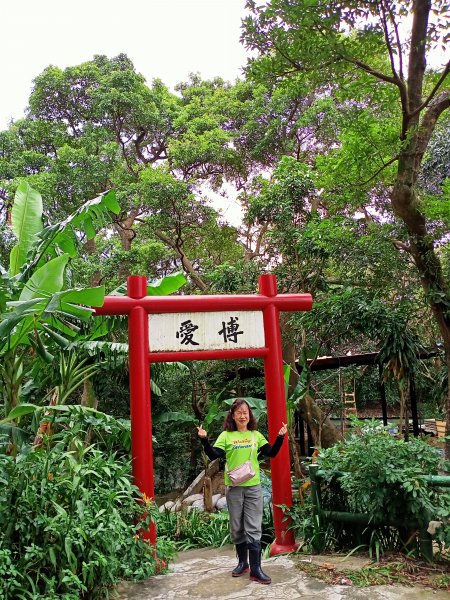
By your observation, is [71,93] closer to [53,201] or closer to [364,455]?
[53,201]

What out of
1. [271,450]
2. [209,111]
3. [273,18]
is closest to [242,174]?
[209,111]

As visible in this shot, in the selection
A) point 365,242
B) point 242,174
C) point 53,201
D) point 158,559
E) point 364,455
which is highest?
point 242,174

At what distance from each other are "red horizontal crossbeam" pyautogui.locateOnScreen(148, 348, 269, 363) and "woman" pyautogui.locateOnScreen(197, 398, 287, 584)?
0.98 meters

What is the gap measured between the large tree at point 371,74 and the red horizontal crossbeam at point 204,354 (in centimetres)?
262

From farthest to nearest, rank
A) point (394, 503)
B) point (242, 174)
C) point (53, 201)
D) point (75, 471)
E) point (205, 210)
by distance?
point (242, 174) < point (53, 201) < point (205, 210) < point (394, 503) < point (75, 471)

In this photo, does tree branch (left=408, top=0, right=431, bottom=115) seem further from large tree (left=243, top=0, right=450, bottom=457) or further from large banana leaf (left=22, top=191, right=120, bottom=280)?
large banana leaf (left=22, top=191, right=120, bottom=280)

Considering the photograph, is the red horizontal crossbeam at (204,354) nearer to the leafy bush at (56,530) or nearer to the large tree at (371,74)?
the leafy bush at (56,530)

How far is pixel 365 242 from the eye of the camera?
7.51 m

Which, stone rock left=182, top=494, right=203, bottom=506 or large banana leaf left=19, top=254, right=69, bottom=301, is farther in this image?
stone rock left=182, top=494, right=203, bottom=506

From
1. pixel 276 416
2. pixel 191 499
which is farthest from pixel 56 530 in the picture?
pixel 191 499

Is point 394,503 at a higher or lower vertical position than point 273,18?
lower

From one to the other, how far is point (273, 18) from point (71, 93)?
34.0ft

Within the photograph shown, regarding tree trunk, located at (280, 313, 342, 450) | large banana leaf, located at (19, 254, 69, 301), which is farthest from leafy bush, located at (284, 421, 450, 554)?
tree trunk, located at (280, 313, 342, 450)

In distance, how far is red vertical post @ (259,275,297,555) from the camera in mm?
5148
